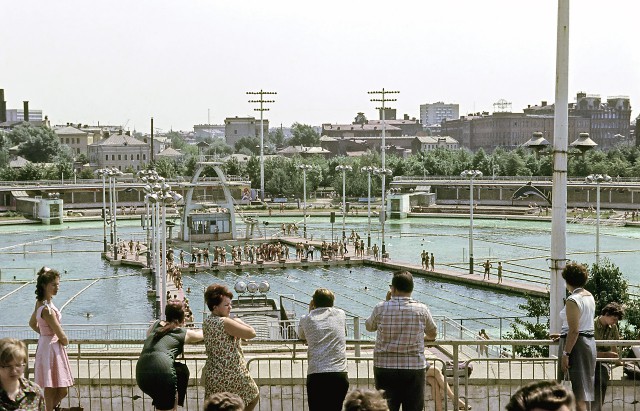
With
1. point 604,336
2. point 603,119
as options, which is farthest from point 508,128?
point 604,336

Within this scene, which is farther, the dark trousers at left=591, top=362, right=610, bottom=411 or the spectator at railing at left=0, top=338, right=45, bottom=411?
the dark trousers at left=591, top=362, right=610, bottom=411

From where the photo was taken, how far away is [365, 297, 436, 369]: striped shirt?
23.8 ft

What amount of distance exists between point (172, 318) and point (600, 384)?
4091 mm

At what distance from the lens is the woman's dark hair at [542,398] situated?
4.02 metres

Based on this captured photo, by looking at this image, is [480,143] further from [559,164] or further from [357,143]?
[559,164]

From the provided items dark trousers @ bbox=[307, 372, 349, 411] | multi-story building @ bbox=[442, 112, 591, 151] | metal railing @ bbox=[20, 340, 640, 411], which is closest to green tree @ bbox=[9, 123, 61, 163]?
multi-story building @ bbox=[442, 112, 591, 151]

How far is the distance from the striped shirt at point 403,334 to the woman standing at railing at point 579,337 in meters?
1.37

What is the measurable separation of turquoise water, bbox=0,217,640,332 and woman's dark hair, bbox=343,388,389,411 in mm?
28662

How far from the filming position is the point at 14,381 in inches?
229

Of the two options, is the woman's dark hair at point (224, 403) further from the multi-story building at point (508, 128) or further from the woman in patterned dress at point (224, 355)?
the multi-story building at point (508, 128)

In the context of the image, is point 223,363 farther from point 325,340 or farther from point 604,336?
point 604,336

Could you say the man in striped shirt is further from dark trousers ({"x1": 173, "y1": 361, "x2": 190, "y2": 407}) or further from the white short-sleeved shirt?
dark trousers ({"x1": 173, "y1": 361, "x2": 190, "y2": 407})

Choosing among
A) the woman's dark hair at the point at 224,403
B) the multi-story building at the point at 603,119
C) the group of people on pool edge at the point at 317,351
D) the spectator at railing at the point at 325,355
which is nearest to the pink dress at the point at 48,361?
the group of people on pool edge at the point at 317,351

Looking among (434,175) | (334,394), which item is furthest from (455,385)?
(434,175)
